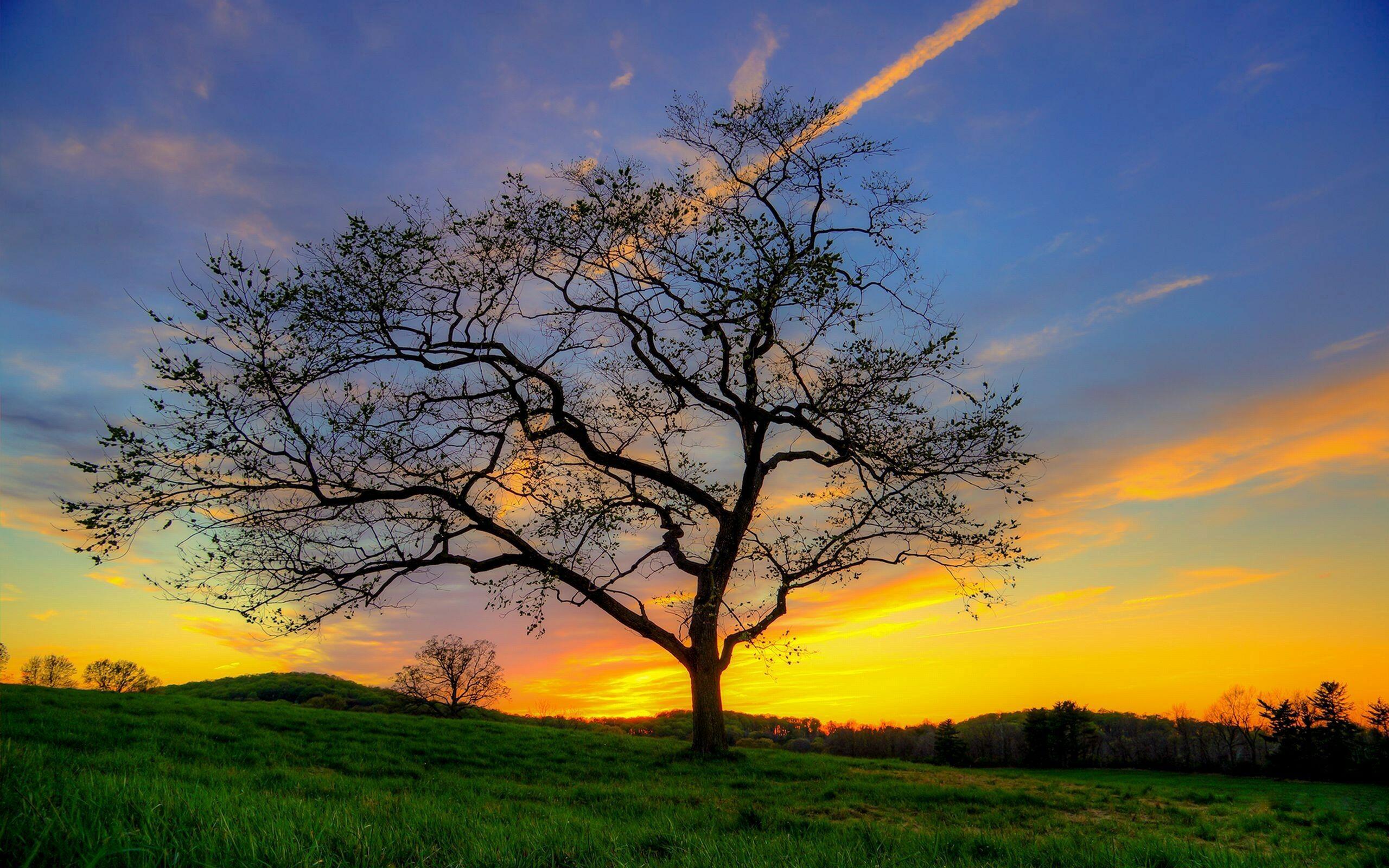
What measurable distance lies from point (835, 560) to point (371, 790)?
598 inches

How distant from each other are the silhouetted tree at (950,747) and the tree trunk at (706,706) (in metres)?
16.4

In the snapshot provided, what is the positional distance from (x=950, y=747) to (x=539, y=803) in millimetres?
26233

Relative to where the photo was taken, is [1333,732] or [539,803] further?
[1333,732]

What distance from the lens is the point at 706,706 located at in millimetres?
19531

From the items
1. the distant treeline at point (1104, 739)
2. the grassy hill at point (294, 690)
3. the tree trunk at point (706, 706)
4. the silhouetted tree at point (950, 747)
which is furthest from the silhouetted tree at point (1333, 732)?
the grassy hill at point (294, 690)

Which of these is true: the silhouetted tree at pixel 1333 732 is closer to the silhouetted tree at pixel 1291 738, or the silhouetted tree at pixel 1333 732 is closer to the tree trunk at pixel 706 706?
the silhouetted tree at pixel 1291 738

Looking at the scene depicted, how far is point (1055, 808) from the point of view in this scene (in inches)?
561

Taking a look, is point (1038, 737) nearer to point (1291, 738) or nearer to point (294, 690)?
point (1291, 738)

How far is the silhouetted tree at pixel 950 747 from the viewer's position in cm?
3094

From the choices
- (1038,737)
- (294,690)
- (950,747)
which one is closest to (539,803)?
(950,747)

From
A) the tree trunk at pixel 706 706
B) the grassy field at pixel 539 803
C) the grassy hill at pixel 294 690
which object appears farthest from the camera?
the grassy hill at pixel 294 690

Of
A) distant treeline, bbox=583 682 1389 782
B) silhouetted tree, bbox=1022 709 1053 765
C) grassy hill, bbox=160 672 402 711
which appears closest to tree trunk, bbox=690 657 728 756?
distant treeline, bbox=583 682 1389 782

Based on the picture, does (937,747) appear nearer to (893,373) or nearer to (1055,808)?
(1055,808)

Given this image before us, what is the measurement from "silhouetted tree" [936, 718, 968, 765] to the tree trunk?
1638 centimetres
